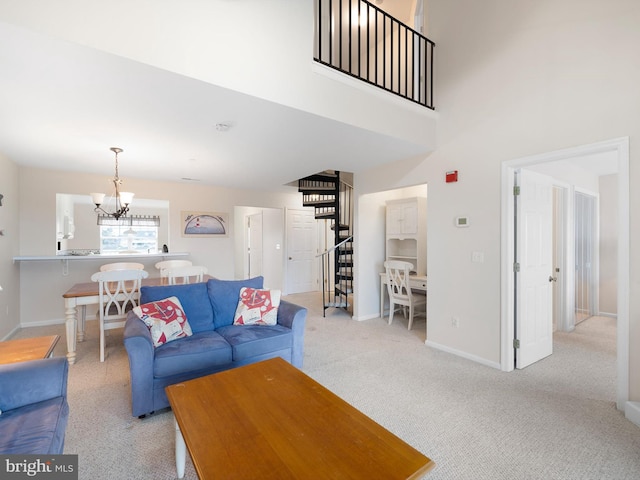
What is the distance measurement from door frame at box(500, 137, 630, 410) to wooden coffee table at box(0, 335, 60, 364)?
372cm

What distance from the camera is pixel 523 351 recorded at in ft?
9.71

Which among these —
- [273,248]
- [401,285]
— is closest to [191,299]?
[401,285]

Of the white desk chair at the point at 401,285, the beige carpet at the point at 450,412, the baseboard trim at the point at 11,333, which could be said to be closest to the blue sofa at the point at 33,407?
the beige carpet at the point at 450,412

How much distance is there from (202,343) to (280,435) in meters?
1.39

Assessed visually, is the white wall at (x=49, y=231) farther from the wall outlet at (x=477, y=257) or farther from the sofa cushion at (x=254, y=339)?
the wall outlet at (x=477, y=257)

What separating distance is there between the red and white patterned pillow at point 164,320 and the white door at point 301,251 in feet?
14.1

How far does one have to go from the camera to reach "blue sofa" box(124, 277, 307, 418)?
208 cm

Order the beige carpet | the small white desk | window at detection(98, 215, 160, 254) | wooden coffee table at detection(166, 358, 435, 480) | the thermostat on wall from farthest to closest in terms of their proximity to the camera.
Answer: window at detection(98, 215, 160, 254), the small white desk, the thermostat on wall, the beige carpet, wooden coffee table at detection(166, 358, 435, 480)

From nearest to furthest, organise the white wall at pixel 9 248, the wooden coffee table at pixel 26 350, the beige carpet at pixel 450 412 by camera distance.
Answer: the beige carpet at pixel 450 412 < the wooden coffee table at pixel 26 350 < the white wall at pixel 9 248

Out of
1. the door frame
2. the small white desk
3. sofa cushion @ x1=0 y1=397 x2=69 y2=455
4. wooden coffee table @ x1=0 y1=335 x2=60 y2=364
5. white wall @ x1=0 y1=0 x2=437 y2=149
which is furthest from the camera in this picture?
the small white desk

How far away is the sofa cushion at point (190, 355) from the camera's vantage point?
216cm

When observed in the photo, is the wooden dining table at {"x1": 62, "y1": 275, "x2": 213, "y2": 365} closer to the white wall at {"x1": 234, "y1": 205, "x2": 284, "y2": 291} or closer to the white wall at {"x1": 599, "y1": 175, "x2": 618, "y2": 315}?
the white wall at {"x1": 234, "y1": 205, "x2": 284, "y2": 291}

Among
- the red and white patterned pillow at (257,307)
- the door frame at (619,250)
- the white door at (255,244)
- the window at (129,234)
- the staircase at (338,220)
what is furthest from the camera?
the window at (129,234)

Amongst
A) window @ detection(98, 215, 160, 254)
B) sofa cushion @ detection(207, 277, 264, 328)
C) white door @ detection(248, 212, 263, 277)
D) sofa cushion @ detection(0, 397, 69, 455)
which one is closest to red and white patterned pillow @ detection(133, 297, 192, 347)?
sofa cushion @ detection(207, 277, 264, 328)
